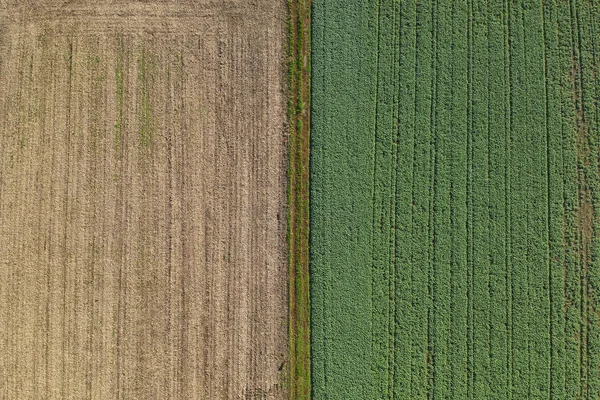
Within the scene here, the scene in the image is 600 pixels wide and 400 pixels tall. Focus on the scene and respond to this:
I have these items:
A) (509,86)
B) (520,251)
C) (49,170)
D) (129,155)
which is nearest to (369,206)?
(520,251)

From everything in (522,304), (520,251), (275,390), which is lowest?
(275,390)

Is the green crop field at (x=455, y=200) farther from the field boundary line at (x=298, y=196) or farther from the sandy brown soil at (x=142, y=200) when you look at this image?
the sandy brown soil at (x=142, y=200)

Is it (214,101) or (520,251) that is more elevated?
(214,101)

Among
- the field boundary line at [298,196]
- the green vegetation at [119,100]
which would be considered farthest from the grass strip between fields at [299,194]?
the green vegetation at [119,100]

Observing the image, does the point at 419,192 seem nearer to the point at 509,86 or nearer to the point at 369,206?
the point at 369,206

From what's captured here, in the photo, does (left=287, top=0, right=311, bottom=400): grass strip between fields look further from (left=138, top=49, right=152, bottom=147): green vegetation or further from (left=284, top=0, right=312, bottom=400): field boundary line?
(left=138, top=49, right=152, bottom=147): green vegetation
